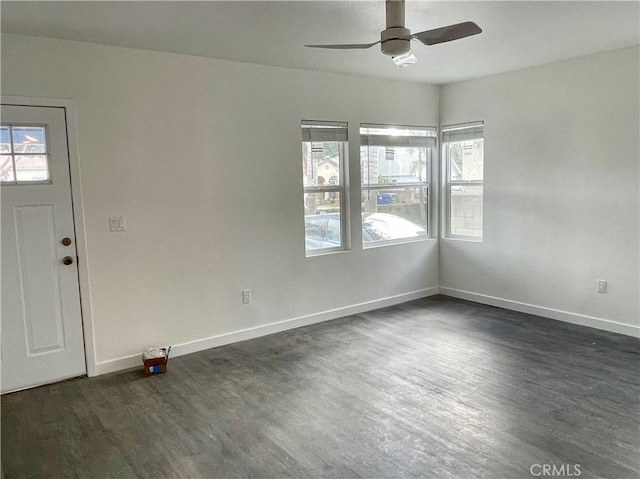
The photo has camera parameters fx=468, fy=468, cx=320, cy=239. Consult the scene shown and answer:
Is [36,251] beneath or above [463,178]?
beneath

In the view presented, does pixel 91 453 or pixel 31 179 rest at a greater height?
pixel 31 179

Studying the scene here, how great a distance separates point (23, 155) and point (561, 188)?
4.49 metres

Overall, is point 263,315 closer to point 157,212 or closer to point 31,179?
point 157,212

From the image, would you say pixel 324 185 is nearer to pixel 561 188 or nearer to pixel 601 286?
pixel 561 188

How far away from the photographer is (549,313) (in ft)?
15.3

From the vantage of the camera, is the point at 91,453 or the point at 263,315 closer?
the point at 91,453

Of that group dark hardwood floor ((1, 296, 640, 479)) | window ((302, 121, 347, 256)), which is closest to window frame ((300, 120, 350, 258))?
window ((302, 121, 347, 256))

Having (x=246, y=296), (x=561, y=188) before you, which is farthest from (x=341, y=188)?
(x=561, y=188)

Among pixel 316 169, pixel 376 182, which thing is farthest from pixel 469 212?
pixel 316 169

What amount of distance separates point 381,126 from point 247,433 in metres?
3.46

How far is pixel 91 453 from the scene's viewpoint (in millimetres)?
2518

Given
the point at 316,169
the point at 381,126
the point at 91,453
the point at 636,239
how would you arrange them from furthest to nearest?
the point at 381,126 → the point at 316,169 → the point at 636,239 → the point at 91,453

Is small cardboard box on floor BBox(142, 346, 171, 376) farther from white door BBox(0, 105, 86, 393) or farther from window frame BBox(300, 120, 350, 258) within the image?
window frame BBox(300, 120, 350, 258)

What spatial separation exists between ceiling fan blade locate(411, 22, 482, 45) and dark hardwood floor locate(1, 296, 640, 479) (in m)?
2.17
